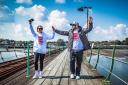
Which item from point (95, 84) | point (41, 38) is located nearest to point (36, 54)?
point (41, 38)

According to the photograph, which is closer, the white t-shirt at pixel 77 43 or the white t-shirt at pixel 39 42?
the white t-shirt at pixel 77 43

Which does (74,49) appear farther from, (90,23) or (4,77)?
(4,77)

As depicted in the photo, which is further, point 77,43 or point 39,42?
point 39,42

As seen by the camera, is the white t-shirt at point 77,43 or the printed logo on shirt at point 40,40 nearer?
the white t-shirt at point 77,43

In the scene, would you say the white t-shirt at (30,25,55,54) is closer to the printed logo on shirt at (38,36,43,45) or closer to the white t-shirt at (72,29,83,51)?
the printed logo on shirt at (38,36,43,45)

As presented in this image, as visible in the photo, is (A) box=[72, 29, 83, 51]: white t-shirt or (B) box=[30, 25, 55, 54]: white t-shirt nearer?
(A) box=[72, 29, 83, 51]: white t-shirt

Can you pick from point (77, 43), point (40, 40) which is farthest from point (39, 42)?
point (77, 43)

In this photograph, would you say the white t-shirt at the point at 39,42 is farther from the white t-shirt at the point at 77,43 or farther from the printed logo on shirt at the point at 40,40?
the white t-shirt at the point at 77,43

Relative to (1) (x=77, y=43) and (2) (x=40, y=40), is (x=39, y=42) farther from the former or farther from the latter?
(1) (x=77, y=43)

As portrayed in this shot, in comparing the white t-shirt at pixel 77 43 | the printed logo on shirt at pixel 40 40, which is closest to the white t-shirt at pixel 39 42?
the printed logo on shirt at pixel 40 40

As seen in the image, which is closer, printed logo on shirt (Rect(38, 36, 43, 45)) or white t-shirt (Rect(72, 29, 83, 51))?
white t-shirt (Rect(72, 29, 83, 51))

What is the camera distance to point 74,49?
7.74m

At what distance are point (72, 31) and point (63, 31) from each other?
337 mm

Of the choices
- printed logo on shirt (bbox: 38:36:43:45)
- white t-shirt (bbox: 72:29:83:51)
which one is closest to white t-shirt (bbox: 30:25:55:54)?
printed logo on shirt (bbox: 38:36:43:45)
